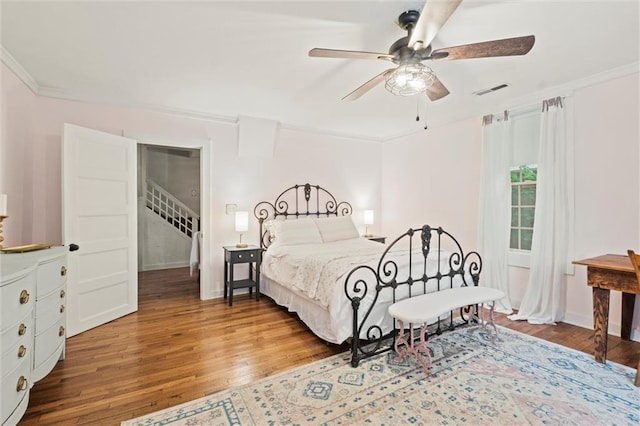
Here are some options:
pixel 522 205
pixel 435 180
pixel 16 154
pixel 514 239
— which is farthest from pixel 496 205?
pixel 16 154

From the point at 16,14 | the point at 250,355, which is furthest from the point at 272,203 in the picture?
the point at 16,14

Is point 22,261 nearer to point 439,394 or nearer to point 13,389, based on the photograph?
point 13,389

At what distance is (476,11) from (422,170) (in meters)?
3.11

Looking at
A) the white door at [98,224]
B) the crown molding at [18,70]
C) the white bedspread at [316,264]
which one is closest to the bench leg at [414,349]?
the white bedspread at [316,264]

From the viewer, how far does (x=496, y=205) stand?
3.75 metres

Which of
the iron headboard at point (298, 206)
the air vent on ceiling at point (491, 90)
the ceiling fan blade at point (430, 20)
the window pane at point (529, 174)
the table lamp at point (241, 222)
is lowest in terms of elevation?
the table lamp at point (241, 222)

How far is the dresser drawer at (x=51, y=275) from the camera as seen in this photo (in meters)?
2.05

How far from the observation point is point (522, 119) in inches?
145

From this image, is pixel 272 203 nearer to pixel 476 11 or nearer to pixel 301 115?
pixel 301 115

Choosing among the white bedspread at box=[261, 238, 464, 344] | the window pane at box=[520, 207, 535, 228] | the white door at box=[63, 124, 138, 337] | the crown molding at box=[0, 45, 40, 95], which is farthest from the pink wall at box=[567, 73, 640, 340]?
the crown molding at box=[0, 45, 40, 95]

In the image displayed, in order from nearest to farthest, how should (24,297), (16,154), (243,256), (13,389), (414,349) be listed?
(13,389)
(24,297)
(414,349)
(16,154)
(243,256)

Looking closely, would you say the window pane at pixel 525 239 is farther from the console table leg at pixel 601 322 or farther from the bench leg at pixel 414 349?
the bench leg at pixel 414 349

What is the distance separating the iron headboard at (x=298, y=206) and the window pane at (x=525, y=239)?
261 cm

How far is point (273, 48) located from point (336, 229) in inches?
103
